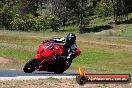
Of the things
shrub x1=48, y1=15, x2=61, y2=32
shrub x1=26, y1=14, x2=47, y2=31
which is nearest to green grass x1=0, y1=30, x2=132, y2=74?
shrub x1=26, y1=14, x2=47, y2=31

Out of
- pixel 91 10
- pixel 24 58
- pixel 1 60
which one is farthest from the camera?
pixel 91 10

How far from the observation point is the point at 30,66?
18.1 meters

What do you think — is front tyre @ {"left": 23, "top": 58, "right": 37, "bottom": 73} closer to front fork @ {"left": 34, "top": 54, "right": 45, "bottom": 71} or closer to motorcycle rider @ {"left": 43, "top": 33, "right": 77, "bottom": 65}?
front fork @ {"left": 34, "top": 54, "right": 45, "bottom": 71}

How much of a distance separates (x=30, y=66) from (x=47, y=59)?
34.8 inches

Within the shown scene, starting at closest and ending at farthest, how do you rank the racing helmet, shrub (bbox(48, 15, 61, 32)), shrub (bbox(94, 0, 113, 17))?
the racing helmet → shrub (bbox(48, 15, 61, 32)) → shrub (bbox(94, 0, 113, 17))

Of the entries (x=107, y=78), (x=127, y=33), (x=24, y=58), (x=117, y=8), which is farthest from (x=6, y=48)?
(x=117, y=8)

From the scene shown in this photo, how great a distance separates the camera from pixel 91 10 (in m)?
142

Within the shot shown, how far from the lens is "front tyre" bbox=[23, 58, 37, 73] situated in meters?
18.1

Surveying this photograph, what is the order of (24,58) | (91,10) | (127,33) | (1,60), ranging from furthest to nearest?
(91,10) < (127,33) < (24,58) < (1,60)

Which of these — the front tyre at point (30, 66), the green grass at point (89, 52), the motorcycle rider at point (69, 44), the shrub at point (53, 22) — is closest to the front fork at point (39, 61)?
the front tyre at point (30, 66)

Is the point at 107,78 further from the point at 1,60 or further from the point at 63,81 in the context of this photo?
the point at 1,60

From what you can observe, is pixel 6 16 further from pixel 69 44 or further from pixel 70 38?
pixel 70 38

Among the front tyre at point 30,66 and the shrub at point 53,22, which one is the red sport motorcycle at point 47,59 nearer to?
the front tyre at point 30,66

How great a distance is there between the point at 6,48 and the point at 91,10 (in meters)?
102
